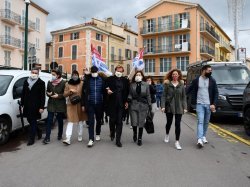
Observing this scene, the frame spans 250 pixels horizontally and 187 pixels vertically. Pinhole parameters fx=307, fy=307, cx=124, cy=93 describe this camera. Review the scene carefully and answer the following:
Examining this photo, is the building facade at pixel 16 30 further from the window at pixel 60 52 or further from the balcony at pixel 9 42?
the window at pixel 60 52

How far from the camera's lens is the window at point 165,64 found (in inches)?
1951

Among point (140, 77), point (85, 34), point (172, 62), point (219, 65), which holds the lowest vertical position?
point (140, 77)

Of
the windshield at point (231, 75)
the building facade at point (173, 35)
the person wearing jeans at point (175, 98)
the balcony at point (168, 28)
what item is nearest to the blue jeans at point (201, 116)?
the person wearing jeans at point (175, 98)

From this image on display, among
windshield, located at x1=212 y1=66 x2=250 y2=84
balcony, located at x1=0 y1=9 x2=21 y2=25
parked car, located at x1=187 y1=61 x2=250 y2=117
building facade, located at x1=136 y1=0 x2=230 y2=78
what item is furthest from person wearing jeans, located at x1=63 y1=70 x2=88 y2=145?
building facade, located at x1=136 y1=0 x2=230 y2=78

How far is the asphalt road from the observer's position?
4609 millimetres

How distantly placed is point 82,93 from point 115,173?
2.82 m

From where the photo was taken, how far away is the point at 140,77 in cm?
733

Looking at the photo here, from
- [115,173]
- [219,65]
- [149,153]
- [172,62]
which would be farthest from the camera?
[172,62]

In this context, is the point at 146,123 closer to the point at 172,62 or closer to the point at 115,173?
the point at 115,173

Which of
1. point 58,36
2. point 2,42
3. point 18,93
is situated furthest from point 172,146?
point 58,36

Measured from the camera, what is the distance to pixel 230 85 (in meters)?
11.7

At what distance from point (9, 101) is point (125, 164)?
11.5 ft

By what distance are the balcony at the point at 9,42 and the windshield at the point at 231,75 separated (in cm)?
2804

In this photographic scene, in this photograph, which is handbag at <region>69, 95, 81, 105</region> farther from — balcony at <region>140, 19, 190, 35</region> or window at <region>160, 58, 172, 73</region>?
window at <region>160, 58, 172, 73</region>
